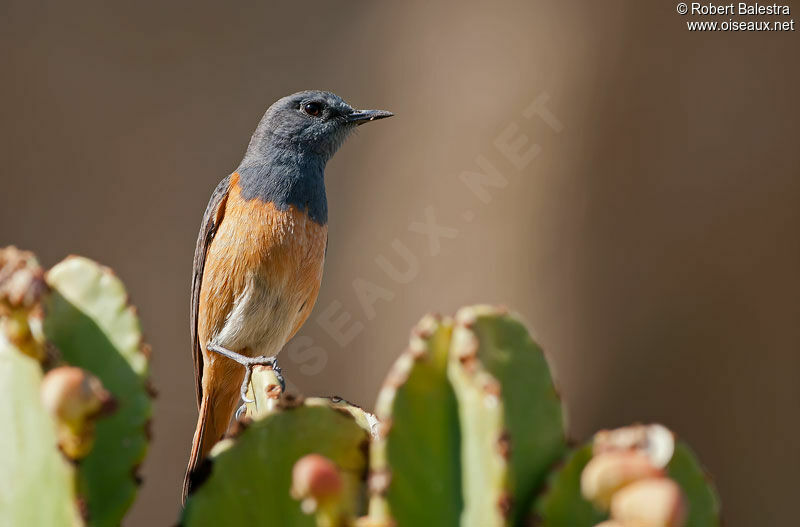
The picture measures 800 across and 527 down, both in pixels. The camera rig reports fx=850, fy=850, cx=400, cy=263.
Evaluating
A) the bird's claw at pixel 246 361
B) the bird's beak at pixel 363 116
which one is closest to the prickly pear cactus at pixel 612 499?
the bird's claw at pixel 246 361

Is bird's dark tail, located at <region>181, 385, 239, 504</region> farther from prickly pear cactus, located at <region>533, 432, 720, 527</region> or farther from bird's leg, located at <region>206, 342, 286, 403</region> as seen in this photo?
prickly pear cactus, located at <region>533, 432, 720, 527</region>

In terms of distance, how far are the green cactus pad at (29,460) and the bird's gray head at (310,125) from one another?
7.82 feet

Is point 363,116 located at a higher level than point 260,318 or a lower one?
higher

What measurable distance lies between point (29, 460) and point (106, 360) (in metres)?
0.23

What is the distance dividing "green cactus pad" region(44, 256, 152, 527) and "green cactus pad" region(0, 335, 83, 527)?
0.08 m

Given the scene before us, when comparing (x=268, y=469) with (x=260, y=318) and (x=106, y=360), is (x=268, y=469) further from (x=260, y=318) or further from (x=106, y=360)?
(x=260, y=318)

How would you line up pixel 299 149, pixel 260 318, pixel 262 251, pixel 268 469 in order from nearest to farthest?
pixel 268 469 < pixel 262 251 < pixel 260 318 < pixel 299 149

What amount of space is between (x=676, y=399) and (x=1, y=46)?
6.57 metres

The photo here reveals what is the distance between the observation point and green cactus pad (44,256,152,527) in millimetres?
1529

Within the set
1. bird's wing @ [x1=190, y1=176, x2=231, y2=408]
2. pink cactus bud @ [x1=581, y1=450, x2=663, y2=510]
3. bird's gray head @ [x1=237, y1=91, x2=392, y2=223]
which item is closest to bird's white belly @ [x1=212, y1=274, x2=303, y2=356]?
bird's wing @ [x1=190, y1=176, x2=231, y2=408]

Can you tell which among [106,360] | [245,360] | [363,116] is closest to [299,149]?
[363,116]

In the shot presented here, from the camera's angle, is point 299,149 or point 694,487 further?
point 299,149

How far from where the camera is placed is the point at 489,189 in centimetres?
743

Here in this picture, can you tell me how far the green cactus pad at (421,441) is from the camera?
1.36 meters
